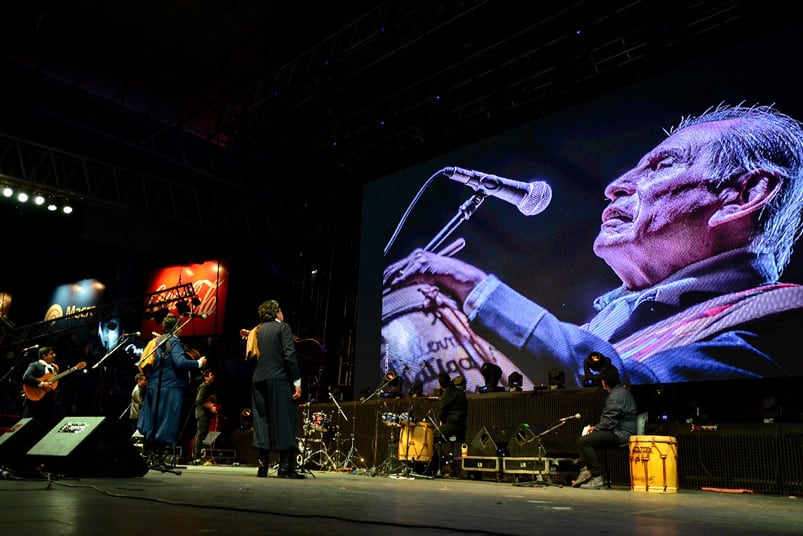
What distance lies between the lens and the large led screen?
702 cm

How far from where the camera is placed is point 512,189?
9.65m

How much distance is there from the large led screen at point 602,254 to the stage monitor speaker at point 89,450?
16.5 feet

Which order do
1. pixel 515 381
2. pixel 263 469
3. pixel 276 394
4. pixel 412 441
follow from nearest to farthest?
pixel 276 394 < pixel 263 469 < pixel 412 441 < pixel 515 381

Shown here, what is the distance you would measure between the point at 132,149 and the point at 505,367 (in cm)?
864

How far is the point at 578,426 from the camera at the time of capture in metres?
7.58

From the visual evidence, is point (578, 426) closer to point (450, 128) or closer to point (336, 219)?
point (450, 128)

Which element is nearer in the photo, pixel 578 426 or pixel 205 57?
pixel 578 426

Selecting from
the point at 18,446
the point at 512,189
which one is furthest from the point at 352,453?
the point at 18,446

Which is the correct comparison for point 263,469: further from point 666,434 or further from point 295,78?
point 295,78

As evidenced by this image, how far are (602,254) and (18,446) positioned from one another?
6708mm

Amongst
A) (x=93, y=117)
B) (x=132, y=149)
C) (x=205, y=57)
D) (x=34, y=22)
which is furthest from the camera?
(x=132, y=149)

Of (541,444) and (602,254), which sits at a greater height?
(602,254)

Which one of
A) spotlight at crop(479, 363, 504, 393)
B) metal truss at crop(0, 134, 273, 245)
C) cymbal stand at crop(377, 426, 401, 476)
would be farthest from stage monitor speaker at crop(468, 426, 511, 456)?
metal truss at crop(0, 134, 273, 245)

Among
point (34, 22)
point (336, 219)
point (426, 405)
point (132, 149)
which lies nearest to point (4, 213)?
point (132, 149)
